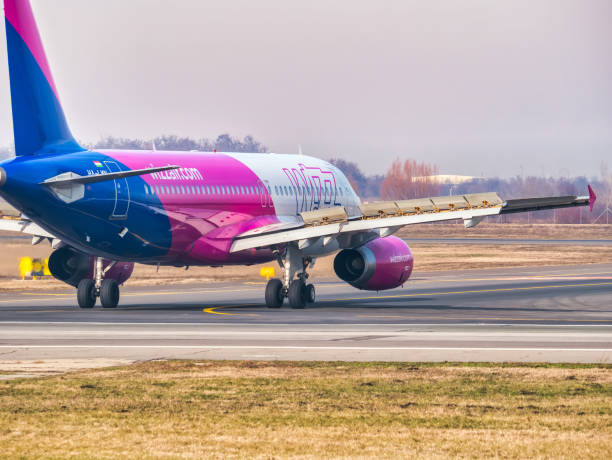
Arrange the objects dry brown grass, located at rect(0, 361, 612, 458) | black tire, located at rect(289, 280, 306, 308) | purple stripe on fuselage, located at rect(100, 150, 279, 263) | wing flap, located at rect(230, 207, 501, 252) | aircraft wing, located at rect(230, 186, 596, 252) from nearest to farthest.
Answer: dry brown grass, located at rect(0, 361, 612, 458)
aircraft wing, located at rect(230, 186, 596, 252)
wing flap, located at rect(230, 207, 501, 252)
purple stripe on fuselage, located at rect(100, 150, 279, 263)
black tire, located at rect(289, 280, 306, 308)

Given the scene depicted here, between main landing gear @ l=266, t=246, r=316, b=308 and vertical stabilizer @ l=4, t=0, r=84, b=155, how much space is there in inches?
352

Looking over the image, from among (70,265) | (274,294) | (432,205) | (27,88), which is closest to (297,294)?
(274,294)

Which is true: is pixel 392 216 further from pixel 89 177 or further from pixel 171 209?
pixel 89 177

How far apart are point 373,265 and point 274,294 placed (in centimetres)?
361

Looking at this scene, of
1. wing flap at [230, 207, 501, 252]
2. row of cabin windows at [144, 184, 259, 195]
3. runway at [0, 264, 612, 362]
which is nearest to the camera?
runway at [0, 264, 612, 362]

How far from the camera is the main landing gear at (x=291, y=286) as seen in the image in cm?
4119

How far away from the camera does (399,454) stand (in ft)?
45.1

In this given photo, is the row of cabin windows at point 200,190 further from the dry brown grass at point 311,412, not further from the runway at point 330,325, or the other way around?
the dry brown grass at point 311,412

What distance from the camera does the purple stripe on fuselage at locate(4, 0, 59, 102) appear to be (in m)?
36.2

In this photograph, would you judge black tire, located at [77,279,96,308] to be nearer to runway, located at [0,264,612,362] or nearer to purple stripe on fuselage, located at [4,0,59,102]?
runway, located at [0,264,612,362]

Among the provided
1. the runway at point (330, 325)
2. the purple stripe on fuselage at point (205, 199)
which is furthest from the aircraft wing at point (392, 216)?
the runway at point (330, 325)

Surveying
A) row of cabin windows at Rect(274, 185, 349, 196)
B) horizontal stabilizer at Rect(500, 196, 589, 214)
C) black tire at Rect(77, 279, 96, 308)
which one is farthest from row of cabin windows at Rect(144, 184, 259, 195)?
horizontal stabilizer at Rect(500, 196, 589, 214)

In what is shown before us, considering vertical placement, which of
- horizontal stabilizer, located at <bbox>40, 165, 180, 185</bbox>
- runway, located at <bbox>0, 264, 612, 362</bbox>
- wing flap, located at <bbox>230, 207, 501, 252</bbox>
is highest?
horizontal stabilizer, located at <bbox>40, 165, 180, 185</bbox>

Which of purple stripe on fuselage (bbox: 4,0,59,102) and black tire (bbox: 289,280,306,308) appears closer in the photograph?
purple stripe on fuselage (bbox: 4,0,59,102)
